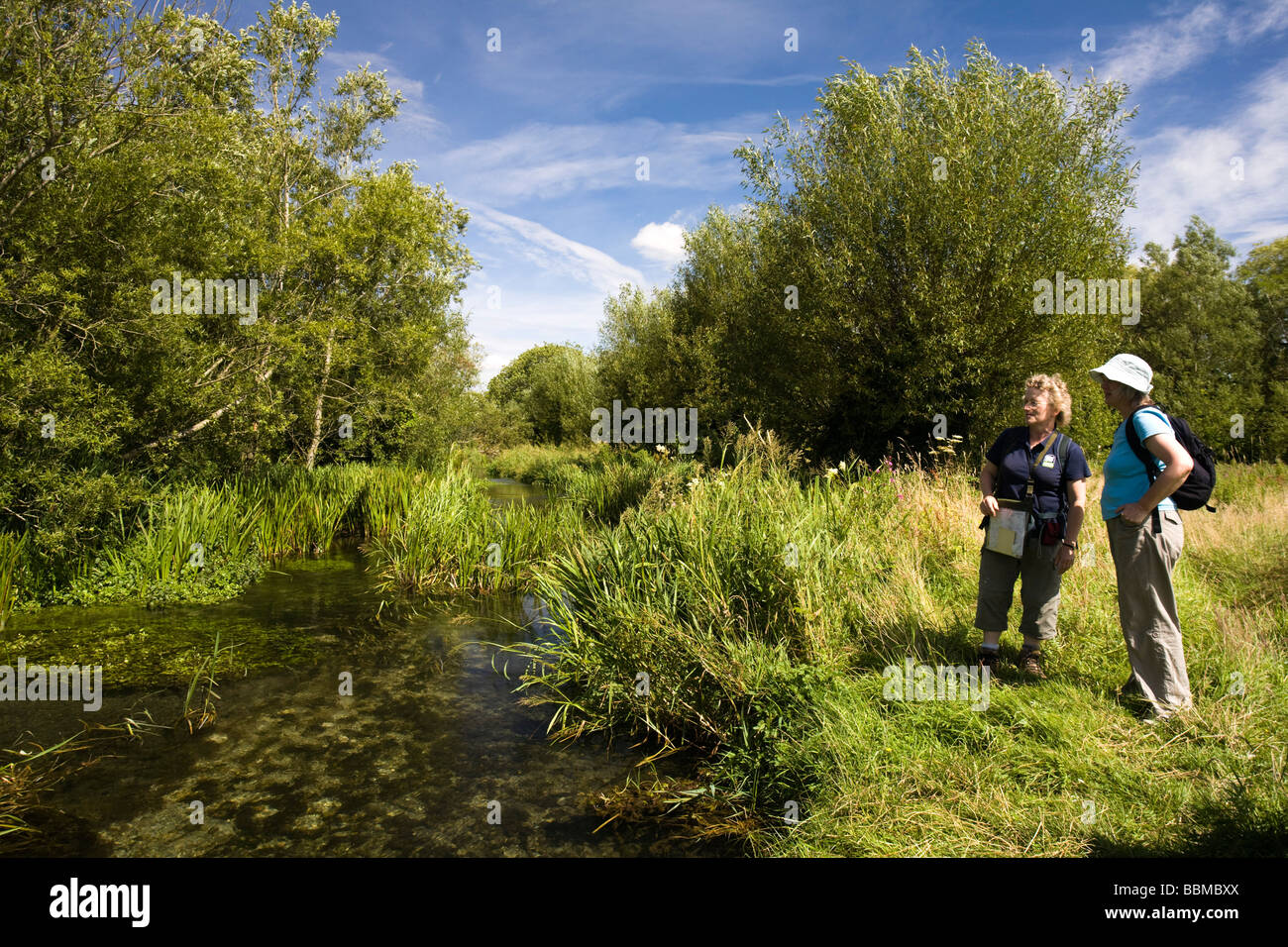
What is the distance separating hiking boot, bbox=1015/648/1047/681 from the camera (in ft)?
14.6

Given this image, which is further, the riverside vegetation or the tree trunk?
the tree trunk

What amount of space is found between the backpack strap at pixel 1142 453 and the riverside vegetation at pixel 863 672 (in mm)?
1086

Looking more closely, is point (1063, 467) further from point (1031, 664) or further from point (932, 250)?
point (932, 250)

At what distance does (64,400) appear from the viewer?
298 inches

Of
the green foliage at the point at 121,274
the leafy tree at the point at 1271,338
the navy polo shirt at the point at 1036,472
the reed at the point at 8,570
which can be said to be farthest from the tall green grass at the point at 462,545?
the leafy tree at the point at 1271,338

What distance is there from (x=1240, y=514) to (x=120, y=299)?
554 inches

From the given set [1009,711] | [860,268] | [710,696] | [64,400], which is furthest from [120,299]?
[860,268]

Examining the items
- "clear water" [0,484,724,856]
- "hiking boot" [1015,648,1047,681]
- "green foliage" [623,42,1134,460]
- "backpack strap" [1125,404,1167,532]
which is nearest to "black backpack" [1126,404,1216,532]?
"backpack strap" [1125,404,1167,532]

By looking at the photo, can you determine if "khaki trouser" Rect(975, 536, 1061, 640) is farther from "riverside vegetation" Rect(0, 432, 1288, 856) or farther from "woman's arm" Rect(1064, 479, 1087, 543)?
"riverside vegetation" Rect(0, 432, 1288, 856)

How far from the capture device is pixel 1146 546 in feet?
12.4

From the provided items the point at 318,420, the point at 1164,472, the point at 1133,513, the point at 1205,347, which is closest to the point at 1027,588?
the point at 1133,513

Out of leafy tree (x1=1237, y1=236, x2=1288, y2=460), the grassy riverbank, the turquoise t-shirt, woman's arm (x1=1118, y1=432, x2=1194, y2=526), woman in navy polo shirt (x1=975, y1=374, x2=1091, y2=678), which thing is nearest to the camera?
the grassy riverbank

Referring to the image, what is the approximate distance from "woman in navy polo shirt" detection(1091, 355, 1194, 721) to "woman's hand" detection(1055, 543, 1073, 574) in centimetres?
35
